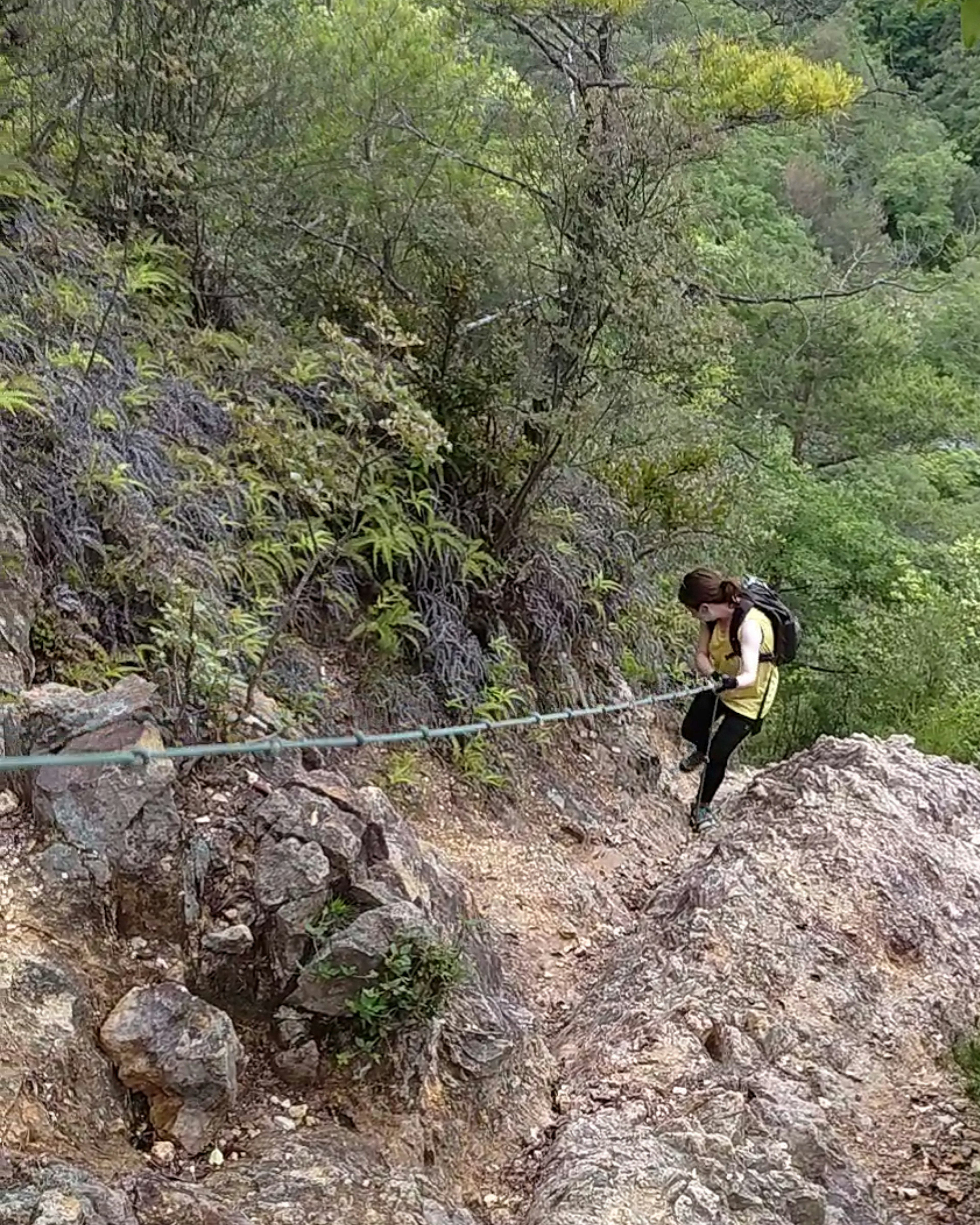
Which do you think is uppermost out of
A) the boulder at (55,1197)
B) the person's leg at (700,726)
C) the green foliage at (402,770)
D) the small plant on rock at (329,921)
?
the boulder at (55,1197)

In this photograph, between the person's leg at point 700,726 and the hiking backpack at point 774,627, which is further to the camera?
the person's leg at point 700,726

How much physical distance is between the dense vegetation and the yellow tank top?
5.82 ft

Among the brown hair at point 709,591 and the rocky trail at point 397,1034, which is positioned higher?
the brown hair at point 709,591

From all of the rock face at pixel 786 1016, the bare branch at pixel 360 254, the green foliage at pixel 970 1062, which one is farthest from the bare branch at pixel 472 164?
the green foliage at pixel 970 1062

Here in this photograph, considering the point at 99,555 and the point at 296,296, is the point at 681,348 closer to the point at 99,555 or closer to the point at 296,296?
the point at 296,296

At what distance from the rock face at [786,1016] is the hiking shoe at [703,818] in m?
0.22

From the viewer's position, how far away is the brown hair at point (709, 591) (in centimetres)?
645

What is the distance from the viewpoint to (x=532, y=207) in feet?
27.6

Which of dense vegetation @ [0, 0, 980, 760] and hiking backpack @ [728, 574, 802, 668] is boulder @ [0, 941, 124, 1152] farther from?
hiking backpack @ [728, 574, 802, 668]

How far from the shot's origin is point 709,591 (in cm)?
645

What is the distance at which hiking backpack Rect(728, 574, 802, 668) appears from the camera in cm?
656

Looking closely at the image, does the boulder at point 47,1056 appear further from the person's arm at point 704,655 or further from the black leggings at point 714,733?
the black leggings at point 714,733

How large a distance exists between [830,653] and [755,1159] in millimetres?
10924

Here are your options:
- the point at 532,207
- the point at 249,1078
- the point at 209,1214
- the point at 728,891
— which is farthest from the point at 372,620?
the point at 209,1214
